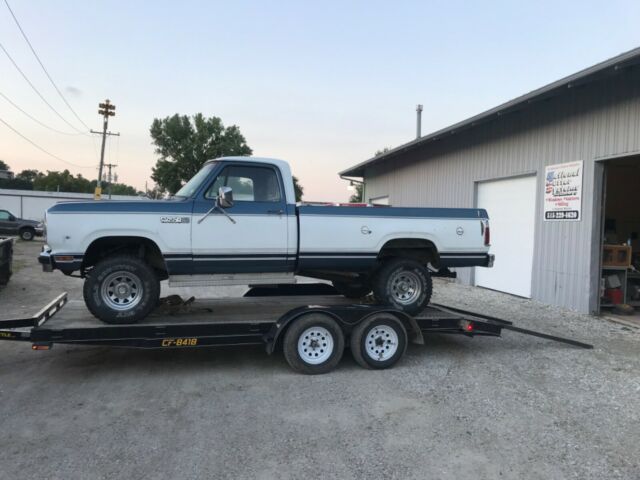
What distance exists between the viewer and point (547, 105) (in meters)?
10.4

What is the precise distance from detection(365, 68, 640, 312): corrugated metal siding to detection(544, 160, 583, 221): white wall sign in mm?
125

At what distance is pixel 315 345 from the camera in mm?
5676

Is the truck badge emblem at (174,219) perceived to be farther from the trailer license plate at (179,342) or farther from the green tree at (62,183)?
the green tree at (62,183)

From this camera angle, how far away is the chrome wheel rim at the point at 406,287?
6457 mm

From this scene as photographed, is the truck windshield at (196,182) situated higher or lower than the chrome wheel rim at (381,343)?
higher

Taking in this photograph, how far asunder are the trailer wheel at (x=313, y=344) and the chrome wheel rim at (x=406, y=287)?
116cm

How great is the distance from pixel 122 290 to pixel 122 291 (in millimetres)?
12

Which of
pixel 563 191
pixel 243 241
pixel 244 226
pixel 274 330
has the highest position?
pixel 563 191

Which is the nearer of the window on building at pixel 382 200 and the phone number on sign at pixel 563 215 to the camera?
the phone number on sign at pixel 563 215

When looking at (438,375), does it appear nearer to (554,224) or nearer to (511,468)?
(511,468)

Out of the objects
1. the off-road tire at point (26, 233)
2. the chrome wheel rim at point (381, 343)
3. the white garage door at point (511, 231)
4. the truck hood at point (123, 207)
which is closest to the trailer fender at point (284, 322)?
the chrome wheel rim at point (381, 343)

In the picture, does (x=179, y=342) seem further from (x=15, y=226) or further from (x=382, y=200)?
(x=15, y=226)

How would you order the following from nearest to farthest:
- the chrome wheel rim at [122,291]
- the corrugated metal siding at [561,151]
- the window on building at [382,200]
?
the chrome wheel rim at [122,291] → the corrugated metal siding at [561,151] → the window on building at [382,200]

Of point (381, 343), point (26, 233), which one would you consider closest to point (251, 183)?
point (381, 343)
